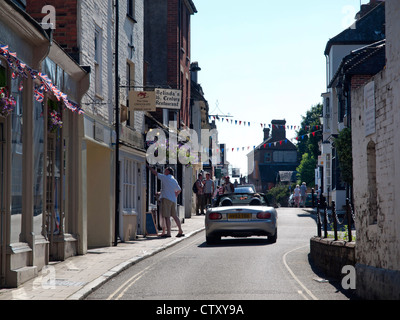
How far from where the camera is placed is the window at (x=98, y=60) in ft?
63.4

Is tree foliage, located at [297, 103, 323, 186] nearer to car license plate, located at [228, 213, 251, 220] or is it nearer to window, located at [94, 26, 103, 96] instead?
car license plate, located at [228, 213, 251, 220]

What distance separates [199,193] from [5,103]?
87.4ft

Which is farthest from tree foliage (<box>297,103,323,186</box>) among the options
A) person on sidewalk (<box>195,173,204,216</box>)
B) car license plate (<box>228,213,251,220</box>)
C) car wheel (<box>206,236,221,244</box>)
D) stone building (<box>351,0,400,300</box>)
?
stone building (<box>351,0,400,300</box>)

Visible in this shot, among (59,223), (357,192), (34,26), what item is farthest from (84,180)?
(357,192)

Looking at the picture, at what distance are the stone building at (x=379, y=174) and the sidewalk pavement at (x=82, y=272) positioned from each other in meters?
3.94

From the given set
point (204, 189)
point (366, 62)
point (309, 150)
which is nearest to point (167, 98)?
point (366, 62)

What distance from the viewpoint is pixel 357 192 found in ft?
39.9

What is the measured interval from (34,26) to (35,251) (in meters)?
3.70

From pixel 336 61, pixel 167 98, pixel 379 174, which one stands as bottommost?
pixel 379 174

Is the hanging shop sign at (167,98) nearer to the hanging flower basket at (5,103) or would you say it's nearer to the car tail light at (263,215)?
the car tail light at (263,215)

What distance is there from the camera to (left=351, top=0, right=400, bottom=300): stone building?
9.80m

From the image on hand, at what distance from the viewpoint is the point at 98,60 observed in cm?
1956

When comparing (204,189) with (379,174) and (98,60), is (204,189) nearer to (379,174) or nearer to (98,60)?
(98,60)
